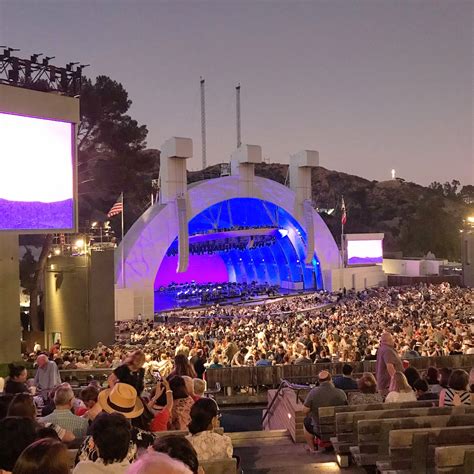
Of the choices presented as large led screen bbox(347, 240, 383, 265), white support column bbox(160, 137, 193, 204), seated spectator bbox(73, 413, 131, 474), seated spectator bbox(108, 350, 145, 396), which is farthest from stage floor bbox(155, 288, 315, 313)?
seated spectator bbox(73, 413, 131, 474)

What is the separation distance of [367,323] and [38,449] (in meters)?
17.5

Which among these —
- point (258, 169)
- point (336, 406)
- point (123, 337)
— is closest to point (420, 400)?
point (336, 406)

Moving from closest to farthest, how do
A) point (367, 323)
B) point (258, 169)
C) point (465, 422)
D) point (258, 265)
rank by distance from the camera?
point (465, 422) < point (367, 323) < point (258, 265) < point (258, 169)

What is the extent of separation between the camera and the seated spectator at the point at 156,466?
1.80 meters

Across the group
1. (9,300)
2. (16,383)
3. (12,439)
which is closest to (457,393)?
(16,383)

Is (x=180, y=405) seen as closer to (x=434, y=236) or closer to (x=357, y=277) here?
(x=357, y=277)

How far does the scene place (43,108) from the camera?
15.6m

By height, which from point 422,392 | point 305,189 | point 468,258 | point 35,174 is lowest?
point 422,392

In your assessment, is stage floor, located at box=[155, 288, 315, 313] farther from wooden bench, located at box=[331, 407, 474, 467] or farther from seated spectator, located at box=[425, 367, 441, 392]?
wooden bench, located at box=[331, 407, 474, 467]

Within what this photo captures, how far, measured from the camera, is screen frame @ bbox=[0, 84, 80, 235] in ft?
48.9

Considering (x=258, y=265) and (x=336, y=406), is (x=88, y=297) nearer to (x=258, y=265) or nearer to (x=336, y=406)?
(x=336, y=406)

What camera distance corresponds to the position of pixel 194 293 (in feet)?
118

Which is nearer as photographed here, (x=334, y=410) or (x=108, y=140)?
(x=334, y=410)

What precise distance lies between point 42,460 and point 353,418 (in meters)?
3.82
